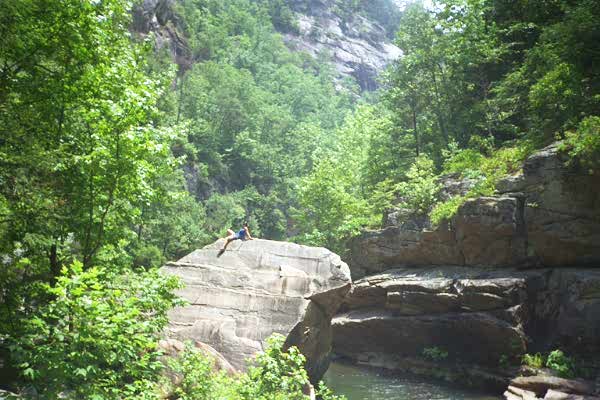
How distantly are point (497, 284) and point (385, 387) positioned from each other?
668 centimetres

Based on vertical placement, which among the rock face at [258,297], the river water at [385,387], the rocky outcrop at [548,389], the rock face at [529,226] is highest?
the rock face at [529,226]

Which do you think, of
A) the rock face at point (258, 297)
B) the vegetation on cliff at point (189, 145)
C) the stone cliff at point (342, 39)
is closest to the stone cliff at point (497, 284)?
the vegetation on cliff at point (189, 145)

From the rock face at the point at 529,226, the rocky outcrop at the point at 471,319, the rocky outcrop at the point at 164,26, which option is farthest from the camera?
the rocky outcrop at the point at 164,26

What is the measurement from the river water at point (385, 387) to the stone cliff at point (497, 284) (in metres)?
1.34

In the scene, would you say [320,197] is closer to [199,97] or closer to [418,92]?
[418,92]

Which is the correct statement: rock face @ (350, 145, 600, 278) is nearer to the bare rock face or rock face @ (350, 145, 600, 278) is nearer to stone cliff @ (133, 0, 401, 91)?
the bare rock face

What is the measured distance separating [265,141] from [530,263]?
1620 inches

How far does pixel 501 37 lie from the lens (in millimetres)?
30656

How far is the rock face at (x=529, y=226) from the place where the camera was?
2083 cm

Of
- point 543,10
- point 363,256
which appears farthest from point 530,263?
point 543,10

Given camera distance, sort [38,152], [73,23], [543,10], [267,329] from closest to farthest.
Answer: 1. [38,152]
2. [73,23]
3. [267,329]
4. [543,10]

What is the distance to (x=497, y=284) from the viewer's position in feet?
72.8

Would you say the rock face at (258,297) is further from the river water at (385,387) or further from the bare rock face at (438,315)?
the bare rock face at (438,315)

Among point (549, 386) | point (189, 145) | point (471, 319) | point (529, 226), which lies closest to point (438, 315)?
point (471, 319)
